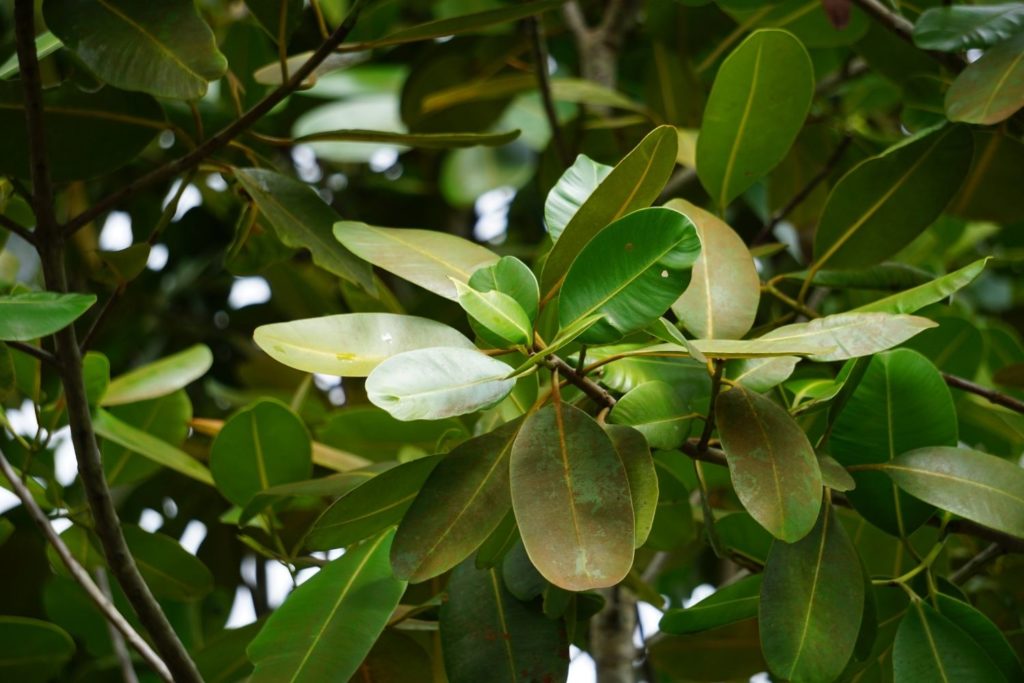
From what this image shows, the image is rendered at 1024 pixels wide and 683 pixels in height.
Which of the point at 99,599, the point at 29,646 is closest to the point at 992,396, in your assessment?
the point at 99,599

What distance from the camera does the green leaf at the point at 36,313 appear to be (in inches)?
21.0

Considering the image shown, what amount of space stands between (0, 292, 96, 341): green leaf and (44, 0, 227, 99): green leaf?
138 mm

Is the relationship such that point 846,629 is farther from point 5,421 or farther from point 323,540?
point 5,421

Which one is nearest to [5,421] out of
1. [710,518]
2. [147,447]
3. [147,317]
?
[147,447]

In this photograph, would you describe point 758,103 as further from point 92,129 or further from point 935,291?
point 92,129

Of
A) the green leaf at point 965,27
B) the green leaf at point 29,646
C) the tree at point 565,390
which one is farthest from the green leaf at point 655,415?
the green leaf at point 29,646

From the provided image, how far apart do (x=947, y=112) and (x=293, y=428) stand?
0.50 m

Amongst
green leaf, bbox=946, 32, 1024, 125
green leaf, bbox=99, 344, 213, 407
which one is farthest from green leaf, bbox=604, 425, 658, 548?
green leaf, bbox=99, 344, 213, 407

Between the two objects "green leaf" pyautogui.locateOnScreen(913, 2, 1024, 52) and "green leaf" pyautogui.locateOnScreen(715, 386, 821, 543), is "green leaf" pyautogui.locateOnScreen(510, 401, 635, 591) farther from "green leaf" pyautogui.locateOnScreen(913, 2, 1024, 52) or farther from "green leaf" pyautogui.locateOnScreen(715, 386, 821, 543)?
"green leaf" pyautogui.locateOnScreen(913, 2, 1024, 52)

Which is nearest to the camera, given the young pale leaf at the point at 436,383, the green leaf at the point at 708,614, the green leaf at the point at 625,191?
the young pale leaf at the point at 436,383

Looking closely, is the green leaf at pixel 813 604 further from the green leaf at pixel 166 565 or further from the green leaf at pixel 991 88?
the green leaf at pixel 166 565

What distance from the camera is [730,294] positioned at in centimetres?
64

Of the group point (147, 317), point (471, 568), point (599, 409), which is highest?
point (599, 409)

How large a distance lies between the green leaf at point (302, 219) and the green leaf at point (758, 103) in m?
0.25
